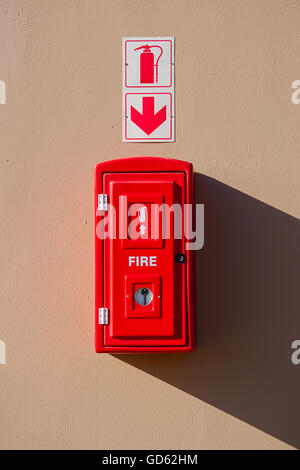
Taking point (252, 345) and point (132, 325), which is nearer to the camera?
point (132, 325)

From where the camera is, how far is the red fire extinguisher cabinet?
218 centimetres

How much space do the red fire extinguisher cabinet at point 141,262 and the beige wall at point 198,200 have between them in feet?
0.77

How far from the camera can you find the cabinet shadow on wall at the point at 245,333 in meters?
2.42

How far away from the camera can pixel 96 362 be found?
243 cm

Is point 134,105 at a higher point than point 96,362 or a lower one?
higher

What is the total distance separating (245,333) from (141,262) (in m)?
0.60

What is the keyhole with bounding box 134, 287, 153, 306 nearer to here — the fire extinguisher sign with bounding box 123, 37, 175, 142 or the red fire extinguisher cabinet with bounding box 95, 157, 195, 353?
the red fire extinguisher cabinet with bounding box 95, 157, 195, 353

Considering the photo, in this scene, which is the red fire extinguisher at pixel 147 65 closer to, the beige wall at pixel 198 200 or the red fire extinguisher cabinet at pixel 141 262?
the beige wall at pixel 198 200

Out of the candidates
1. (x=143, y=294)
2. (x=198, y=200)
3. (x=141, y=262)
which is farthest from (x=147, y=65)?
(x=143, y=294)

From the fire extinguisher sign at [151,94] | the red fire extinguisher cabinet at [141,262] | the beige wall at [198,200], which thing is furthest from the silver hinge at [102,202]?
the fire extinguisher sign at [151,94]

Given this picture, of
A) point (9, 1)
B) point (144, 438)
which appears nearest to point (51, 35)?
point (9, 1)

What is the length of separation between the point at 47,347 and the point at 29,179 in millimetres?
742

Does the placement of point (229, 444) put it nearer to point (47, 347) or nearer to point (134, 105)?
point (47, 347)

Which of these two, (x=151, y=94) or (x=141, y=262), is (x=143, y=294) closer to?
(x=141, y=262)
